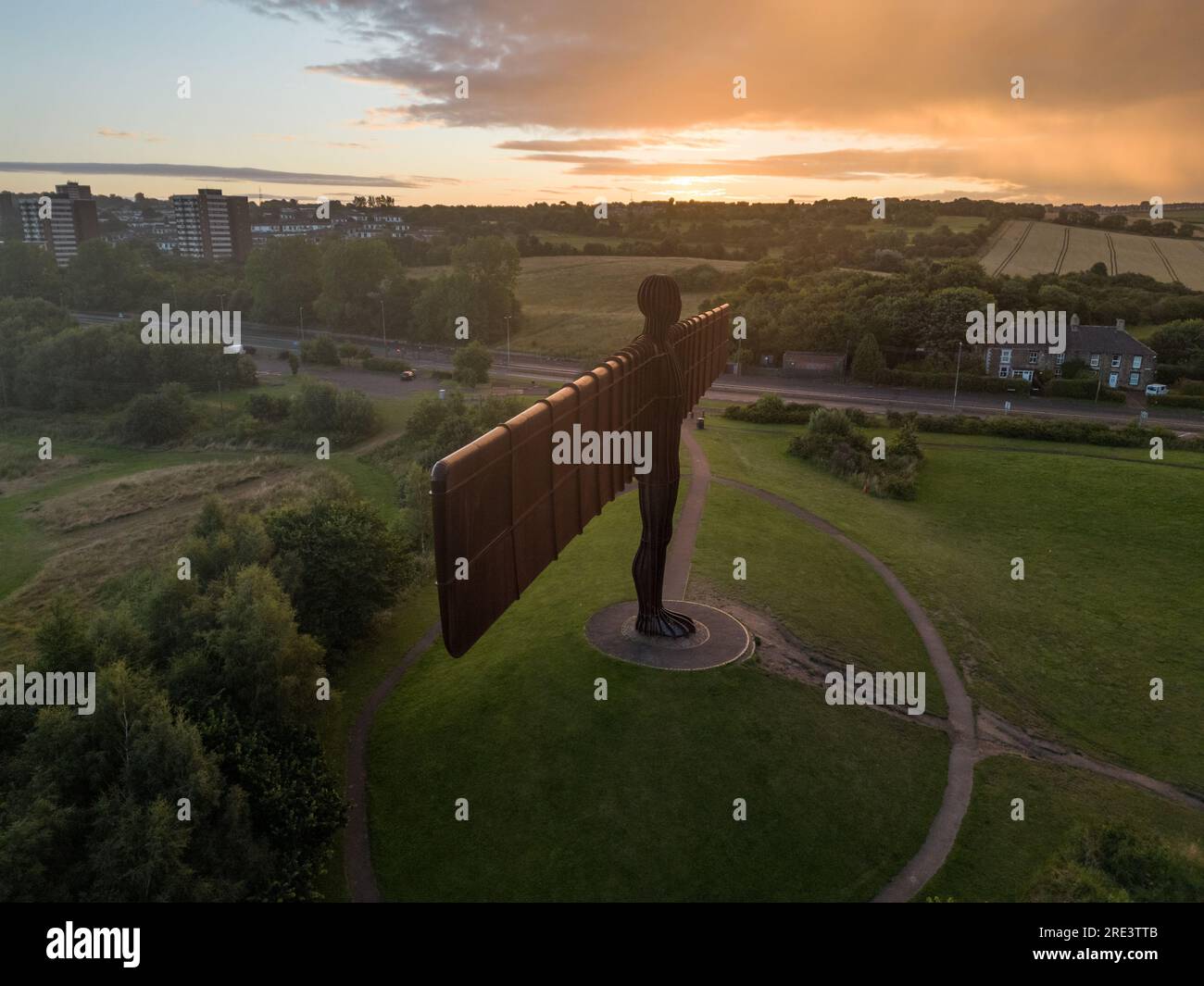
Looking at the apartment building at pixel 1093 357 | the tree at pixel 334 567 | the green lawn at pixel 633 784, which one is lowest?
the green lawn at pixel 633 784

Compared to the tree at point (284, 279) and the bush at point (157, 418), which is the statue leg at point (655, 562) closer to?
the bush at point (157, 418)

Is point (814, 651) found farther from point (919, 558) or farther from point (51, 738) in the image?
point (51, 738)

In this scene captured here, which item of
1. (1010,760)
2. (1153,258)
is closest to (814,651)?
(1010,760)

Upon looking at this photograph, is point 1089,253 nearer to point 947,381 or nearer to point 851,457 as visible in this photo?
point 947,381

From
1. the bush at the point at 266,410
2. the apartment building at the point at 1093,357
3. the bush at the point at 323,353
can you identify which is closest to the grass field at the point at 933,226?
the apartment building at the point at 1093,357

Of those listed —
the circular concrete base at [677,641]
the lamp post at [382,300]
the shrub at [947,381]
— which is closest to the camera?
the circular concrete base at [677,641]

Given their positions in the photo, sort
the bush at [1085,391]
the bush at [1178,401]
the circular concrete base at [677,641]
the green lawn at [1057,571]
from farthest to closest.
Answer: the bush at [1085,391], the bush at [1178,401], the green lawn at [1057,571], the circular concrete base at [677,641]

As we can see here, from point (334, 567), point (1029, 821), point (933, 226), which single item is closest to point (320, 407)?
point (334, 567)
